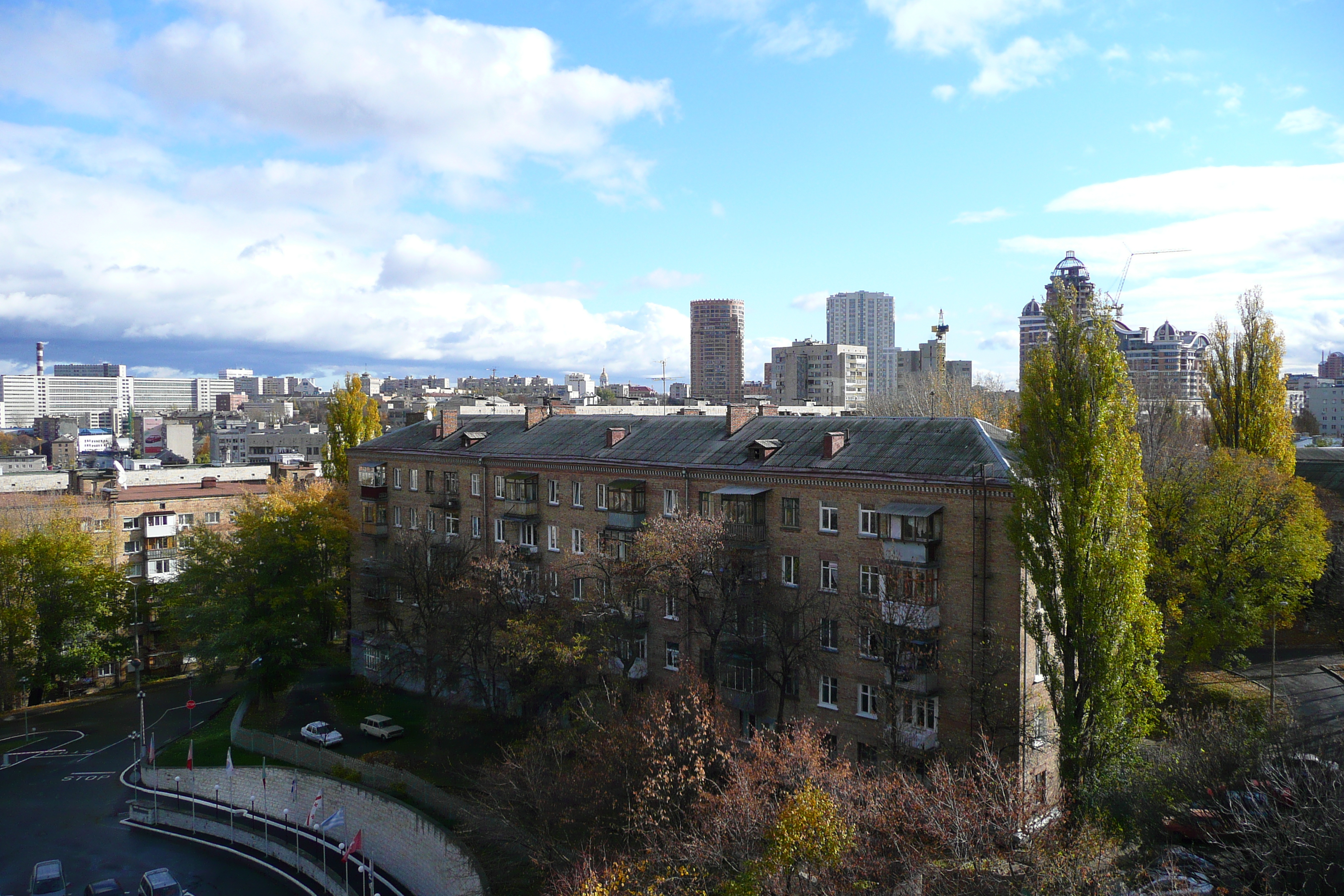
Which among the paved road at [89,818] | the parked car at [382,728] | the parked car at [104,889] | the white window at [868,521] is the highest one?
the white window at [868,521]

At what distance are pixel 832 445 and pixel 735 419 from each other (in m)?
7.11

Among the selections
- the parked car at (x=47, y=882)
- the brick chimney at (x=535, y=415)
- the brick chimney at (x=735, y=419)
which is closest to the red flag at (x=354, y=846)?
the parked car at (x=47, y=882)

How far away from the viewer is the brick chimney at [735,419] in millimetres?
44116

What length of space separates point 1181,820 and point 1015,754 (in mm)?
6707

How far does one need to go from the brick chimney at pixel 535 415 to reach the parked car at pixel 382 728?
1873 cm

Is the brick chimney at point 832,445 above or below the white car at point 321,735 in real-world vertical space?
above

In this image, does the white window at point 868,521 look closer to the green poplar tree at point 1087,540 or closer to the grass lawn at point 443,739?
the green poplar tree at point 1087,540

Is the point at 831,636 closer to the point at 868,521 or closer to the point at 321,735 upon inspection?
the point at 868,521

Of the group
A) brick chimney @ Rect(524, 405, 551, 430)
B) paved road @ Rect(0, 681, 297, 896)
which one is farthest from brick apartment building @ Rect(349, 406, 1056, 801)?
paved road @ Rect(0, 681, 297, 896)

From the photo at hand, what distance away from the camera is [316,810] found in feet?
144

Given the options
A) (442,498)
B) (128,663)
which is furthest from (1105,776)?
(128,663)

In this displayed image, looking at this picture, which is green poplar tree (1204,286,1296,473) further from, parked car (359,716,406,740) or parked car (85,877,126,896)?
parked car (85,877,126,896)

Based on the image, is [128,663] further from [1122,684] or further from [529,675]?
[1122,684]

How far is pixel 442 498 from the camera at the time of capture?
56812 millimetres
